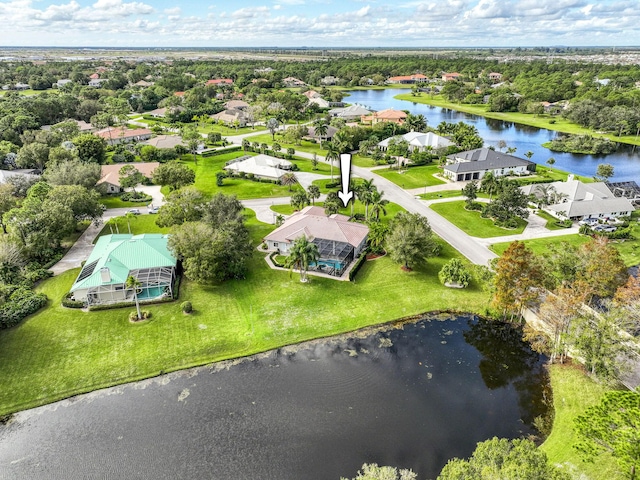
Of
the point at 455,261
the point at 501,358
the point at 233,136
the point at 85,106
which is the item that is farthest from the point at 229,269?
the point at 85,106

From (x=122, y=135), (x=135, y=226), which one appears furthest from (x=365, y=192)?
(x=122, y=135)

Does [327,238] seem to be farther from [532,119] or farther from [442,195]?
[532,119]

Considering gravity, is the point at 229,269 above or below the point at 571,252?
below

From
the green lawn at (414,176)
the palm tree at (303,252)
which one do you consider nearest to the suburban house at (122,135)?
the green lawn at (414,176)

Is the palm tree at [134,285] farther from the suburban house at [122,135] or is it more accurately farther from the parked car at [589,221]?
the suburban house at [122,135]

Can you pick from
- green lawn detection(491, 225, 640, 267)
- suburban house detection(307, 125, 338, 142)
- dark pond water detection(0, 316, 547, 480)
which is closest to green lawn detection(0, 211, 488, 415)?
dark pond water detection(0, 316, 547, 480)

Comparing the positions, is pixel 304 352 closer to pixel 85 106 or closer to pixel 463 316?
pixel 463 316
